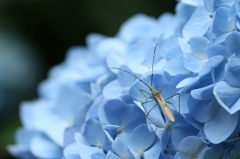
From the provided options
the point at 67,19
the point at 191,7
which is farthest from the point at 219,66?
the point at 67,19

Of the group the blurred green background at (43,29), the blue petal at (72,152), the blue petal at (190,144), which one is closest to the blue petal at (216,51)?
the blue petal at (190,144)

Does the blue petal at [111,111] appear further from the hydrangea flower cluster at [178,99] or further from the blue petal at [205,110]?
the blue petal at [205,110]

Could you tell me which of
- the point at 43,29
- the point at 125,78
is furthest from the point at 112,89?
the point at 43,29

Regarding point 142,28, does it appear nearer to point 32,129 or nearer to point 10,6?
point 32,129

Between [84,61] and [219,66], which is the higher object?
[84,61]

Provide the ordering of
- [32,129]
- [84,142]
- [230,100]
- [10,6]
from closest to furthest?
[230,100] < [84,142] < [32,129] < [10,6]
